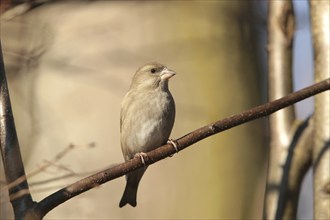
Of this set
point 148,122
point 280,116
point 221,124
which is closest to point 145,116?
point 148,122

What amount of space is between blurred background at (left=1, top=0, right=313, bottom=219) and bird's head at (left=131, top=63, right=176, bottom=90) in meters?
0.56

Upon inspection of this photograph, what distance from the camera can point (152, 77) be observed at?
18.1 ft

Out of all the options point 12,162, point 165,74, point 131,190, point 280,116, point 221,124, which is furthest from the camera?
point 165,74

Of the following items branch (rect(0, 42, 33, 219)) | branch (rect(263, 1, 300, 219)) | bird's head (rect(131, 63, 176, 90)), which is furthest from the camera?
bird's head (rect(131, 63, 176, 90))

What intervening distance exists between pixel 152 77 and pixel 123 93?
2.13 feet

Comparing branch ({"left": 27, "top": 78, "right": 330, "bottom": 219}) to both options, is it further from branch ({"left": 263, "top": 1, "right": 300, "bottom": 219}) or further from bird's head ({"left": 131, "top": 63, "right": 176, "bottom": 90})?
bird's head ({"left": 131, "top": 63, "right": 176, "bottom": 90})

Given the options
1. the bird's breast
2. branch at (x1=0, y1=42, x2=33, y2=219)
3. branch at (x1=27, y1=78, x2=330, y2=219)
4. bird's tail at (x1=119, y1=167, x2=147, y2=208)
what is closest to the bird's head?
the bird's breast

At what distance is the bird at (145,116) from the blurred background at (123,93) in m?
0.51

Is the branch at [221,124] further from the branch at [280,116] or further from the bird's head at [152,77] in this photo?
the bird's head at [152,77]

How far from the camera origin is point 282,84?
16.0 ft

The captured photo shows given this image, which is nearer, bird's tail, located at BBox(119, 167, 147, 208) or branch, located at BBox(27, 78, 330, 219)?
branch, located at BBox(27, 78, 330, 219)

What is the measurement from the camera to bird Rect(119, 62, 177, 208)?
16.8ft

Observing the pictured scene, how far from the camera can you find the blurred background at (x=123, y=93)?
5887 mm

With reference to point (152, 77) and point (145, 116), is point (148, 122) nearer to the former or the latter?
point (145, 116)
